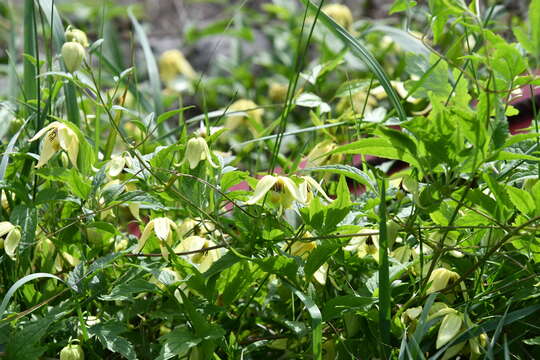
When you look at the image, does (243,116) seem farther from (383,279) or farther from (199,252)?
(383,279)

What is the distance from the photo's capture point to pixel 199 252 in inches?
34.4

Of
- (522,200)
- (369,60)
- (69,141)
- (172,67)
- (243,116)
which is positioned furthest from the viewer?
(172,67)

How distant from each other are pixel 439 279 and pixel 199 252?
0.88ft

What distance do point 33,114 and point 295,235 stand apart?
18.2 inches

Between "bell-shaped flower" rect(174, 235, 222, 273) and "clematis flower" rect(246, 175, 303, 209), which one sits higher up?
"clematis flower" rect(246, 175, 303, 209)

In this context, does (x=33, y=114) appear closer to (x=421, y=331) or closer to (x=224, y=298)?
(x=224, y=298)

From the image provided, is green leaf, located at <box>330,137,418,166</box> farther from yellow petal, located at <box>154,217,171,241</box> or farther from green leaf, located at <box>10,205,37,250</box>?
green leaf, located at <box>10,205,37,250</box>

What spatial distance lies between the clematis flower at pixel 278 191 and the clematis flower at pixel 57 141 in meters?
0.23

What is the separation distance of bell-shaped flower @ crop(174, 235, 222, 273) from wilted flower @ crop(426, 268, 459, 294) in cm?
24

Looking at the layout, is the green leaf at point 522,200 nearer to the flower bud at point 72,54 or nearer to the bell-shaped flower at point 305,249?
the bell-shaped flower at point 305,249

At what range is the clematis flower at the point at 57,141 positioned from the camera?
2.81 feet

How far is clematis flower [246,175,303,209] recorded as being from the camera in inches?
29.8

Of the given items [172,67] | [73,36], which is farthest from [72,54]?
[172,67]

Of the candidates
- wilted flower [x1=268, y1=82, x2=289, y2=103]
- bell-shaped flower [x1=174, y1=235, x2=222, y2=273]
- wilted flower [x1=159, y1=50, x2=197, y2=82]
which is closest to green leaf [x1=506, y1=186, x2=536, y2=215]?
bell-shaped flower [x1=174, y1=235, x2=222, y2=273]
